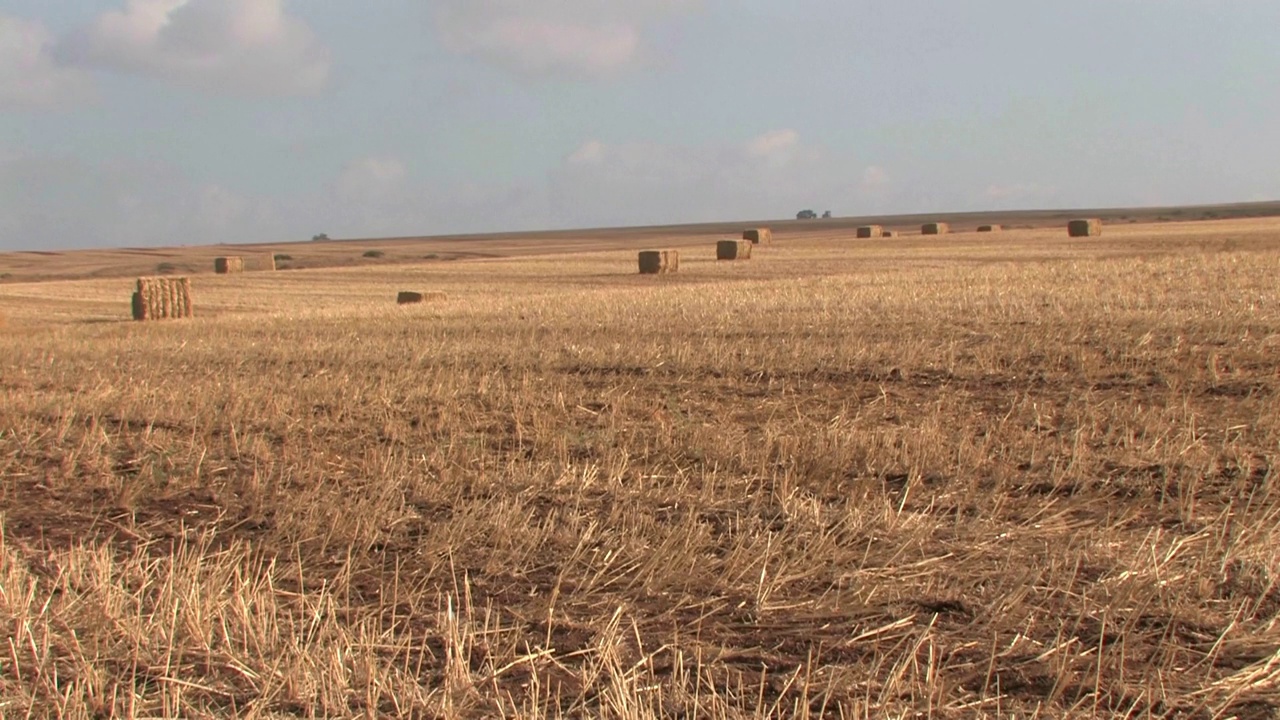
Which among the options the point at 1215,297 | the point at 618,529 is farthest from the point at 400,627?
the point at 1215,297

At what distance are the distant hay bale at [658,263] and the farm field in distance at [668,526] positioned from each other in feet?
54.5

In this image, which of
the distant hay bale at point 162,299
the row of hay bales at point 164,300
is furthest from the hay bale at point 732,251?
the distant hay bale at point 162,299

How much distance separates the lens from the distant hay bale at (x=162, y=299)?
61.0 ft

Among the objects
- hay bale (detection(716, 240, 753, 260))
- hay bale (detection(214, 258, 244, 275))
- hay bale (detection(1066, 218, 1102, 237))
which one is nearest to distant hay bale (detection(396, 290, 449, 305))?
hay bale (detection(716, 240, 753, 260))

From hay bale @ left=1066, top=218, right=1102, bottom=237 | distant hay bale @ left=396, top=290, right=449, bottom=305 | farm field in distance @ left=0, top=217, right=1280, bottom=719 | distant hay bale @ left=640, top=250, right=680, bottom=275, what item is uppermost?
hay bale @ left=1066, top=218, right=1102, bottom=237

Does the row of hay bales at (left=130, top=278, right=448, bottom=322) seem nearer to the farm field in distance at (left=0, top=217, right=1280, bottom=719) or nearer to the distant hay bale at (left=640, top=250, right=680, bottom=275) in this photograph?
the distant hay bale at (left=640, top=250, right=680, bottom=275)

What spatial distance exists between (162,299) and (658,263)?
11.4 m

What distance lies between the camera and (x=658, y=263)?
26.9 m

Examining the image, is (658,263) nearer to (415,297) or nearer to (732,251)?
(732,251)

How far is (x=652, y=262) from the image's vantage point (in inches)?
1063

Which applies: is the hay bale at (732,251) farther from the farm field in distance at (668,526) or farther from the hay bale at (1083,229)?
the farm field in distance at (668,526)

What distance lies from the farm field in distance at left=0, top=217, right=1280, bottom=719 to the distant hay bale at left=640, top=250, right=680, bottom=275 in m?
16.6

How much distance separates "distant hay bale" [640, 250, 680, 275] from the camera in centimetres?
2689

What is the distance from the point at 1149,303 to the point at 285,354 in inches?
308
